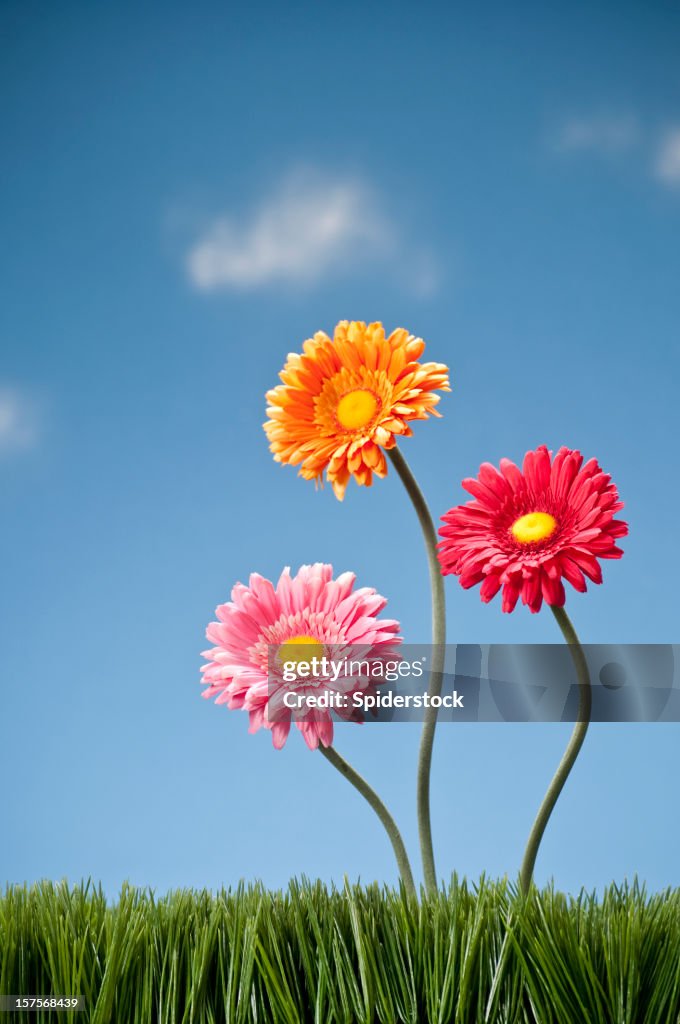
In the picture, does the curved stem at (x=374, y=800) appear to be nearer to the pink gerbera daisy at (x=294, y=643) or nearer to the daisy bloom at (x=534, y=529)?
the pink gerbera daisy at (x=294, y=643)

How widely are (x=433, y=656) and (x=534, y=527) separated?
15 centimetres

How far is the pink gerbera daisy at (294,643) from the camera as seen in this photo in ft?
2.92

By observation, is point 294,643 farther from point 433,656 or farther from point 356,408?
point 356,408

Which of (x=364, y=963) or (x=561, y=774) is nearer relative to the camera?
(x=364, y=963)

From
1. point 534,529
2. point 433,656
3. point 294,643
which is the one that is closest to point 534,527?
point 534,529

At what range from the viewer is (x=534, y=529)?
2.91 feet

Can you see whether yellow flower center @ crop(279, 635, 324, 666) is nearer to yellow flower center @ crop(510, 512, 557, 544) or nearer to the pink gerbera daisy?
the pink gerbera daisy

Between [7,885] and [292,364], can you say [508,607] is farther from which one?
[7,885]

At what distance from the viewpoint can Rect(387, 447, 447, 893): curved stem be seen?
0.87m

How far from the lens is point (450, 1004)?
27.0 inches

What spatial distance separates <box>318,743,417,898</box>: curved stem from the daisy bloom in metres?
0.20

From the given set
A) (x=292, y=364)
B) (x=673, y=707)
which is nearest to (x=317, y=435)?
(x=292, y=364)

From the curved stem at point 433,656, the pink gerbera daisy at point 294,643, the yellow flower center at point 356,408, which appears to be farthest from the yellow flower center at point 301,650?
the yellow flower center at point 356,408

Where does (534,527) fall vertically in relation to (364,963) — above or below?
above
